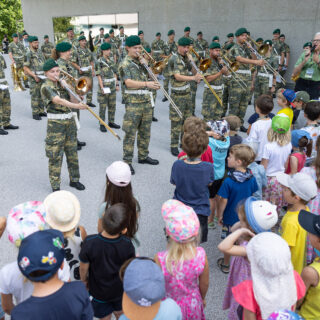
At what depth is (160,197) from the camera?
13.7ft

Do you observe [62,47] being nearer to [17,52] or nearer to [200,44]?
[17,52]

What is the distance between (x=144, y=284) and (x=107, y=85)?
5991 mm

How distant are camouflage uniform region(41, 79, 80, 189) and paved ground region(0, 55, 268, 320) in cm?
47

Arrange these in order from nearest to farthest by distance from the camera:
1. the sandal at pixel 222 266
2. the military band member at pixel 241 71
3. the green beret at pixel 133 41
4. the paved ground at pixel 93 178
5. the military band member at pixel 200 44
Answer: the sandal at pixel 222 266 → the paved ground at pixel 93 178 → the green beret at pixel 133 41 → the military band member at pixel 241 71 → the military band member at pixel 200 44

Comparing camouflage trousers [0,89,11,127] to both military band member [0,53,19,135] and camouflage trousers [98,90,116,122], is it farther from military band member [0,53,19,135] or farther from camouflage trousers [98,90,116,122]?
camouflage trousers [98,90,116,122]

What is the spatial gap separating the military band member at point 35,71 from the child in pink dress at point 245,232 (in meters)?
6.41

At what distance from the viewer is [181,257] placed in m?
1.74

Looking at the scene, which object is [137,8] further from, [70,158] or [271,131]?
[271,131]

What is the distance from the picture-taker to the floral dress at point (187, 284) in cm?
175

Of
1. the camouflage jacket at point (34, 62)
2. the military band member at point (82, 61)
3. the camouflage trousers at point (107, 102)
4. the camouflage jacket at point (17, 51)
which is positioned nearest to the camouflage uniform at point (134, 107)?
the camouflage trousers at point (107, 102)

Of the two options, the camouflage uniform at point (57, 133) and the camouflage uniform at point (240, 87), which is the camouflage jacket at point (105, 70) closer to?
the camouflage uniform at point (240, 87)

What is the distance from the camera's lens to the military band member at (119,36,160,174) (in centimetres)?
440

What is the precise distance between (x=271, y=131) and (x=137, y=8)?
41.6ft

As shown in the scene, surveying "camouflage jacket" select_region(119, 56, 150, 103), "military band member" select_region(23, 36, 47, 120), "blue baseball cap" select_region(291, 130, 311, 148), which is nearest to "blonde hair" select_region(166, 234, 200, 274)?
"blue baseball cap" select_region(291, 130, 311, 148)
